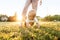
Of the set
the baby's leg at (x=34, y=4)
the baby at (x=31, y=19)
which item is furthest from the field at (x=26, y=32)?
the baby's leg at (x=34, y=4)

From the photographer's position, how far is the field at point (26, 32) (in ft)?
6.88

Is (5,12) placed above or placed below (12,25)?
above

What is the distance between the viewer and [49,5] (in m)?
2.23

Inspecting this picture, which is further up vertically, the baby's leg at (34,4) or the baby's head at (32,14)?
the baby's leg at (34,4)

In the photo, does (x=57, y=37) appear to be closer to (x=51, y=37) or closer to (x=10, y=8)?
(x=51, y=37)

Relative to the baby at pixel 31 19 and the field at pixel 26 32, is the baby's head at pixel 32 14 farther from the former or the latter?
the field at pixel 26 32

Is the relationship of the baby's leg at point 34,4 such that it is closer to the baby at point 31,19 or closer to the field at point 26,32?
the baby at point 31,19

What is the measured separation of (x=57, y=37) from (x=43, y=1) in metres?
0.48

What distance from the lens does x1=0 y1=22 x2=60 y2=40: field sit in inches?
82.5

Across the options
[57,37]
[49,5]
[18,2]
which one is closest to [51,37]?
[57,37]

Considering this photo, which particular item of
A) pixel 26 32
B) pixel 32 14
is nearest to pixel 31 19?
pixel 32 14

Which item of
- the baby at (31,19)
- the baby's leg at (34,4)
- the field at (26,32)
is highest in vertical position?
the baby's leg at (34,4)

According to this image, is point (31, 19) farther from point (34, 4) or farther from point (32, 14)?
point (34, 4)

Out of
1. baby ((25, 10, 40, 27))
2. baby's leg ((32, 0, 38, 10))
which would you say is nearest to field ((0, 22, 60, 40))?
baby ((25, 10, 40, 27))
